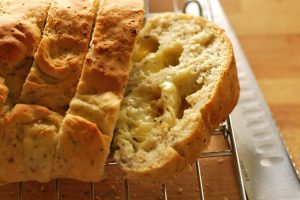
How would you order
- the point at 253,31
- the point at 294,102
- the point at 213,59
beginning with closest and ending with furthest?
the point at 213,59 → the point at 294,102 → the point at 253,31

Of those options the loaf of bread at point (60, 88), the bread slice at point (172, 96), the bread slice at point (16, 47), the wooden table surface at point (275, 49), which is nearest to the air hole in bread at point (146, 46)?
the bread slice at point (172, 96)

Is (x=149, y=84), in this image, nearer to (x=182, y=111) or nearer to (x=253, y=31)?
(x=182, y=111)

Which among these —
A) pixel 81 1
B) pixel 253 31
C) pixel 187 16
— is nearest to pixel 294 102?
pixel 253 31

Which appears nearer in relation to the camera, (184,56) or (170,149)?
(170,149)

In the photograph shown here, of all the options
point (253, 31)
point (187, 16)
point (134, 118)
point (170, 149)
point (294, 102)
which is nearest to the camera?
point (170, 149)

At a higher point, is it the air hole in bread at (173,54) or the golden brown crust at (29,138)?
the air hole in bread at (173,54)

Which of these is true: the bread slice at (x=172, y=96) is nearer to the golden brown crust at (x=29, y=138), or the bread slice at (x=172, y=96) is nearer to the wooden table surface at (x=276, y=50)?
the golden brown crust at (x=29, y=138)

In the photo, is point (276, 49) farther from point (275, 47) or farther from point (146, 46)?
point (146, 46)
